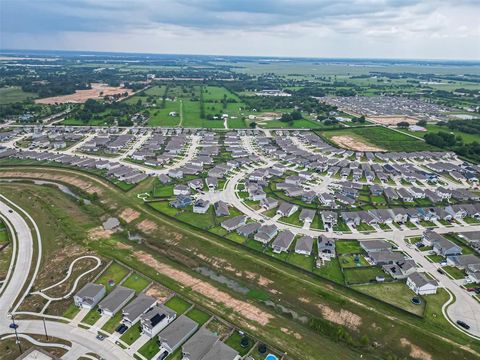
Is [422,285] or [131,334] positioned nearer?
[131,334]

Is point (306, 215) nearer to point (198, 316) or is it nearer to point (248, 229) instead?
point (248, 229)

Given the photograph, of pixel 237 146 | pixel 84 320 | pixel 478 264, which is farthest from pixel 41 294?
pixel 237 146

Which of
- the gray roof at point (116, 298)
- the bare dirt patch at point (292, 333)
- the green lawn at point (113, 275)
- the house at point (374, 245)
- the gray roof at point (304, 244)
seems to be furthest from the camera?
the house at point (374, 245)

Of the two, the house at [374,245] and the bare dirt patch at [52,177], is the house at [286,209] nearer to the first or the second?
the house at [374,245]

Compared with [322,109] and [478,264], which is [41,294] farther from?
[322,109]

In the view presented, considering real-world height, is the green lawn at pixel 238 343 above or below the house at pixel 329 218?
below

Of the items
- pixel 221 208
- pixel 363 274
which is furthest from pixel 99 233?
pixel 363 274

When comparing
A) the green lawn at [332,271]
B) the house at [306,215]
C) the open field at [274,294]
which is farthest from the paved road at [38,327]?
the house at [306,215]
